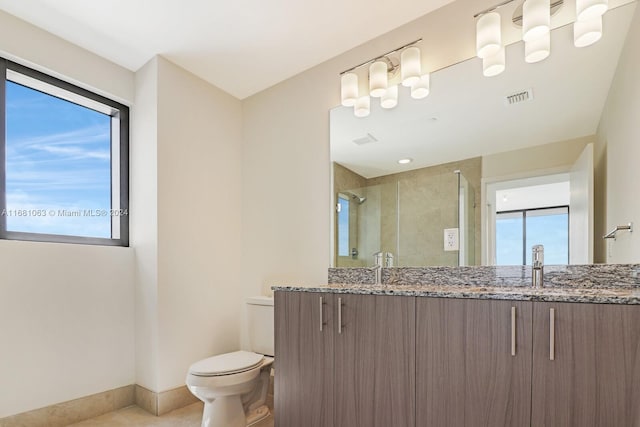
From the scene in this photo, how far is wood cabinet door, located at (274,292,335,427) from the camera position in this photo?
163 cm

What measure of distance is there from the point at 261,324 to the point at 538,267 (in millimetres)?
1720

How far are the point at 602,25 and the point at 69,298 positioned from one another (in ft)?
9.89

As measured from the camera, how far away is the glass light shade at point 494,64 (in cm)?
172

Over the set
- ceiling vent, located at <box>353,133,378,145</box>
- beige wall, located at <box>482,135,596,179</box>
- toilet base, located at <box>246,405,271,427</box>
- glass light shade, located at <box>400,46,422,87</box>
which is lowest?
toilet base, located at <box>246,405,271,427</box>

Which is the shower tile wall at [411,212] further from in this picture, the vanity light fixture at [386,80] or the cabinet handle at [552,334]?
the cabinet handle at [552,334]

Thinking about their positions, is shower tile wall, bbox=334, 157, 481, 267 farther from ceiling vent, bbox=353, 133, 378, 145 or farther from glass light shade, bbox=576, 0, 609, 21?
glass light shade, bbox=576, 0, 609, 21

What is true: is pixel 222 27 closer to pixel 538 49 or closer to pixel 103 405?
pixel 538 49

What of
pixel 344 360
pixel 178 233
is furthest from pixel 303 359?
pixel 178 233

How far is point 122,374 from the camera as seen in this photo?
2322 millimetres

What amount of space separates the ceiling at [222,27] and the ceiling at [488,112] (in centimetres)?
43

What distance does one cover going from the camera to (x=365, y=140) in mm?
2252

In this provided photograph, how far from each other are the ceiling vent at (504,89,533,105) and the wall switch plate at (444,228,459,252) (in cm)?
67

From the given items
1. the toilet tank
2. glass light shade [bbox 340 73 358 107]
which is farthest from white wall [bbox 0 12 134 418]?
glass light shade [bbox 340 73 358 107]

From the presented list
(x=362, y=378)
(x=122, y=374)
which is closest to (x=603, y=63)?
(x=362, y=378)
